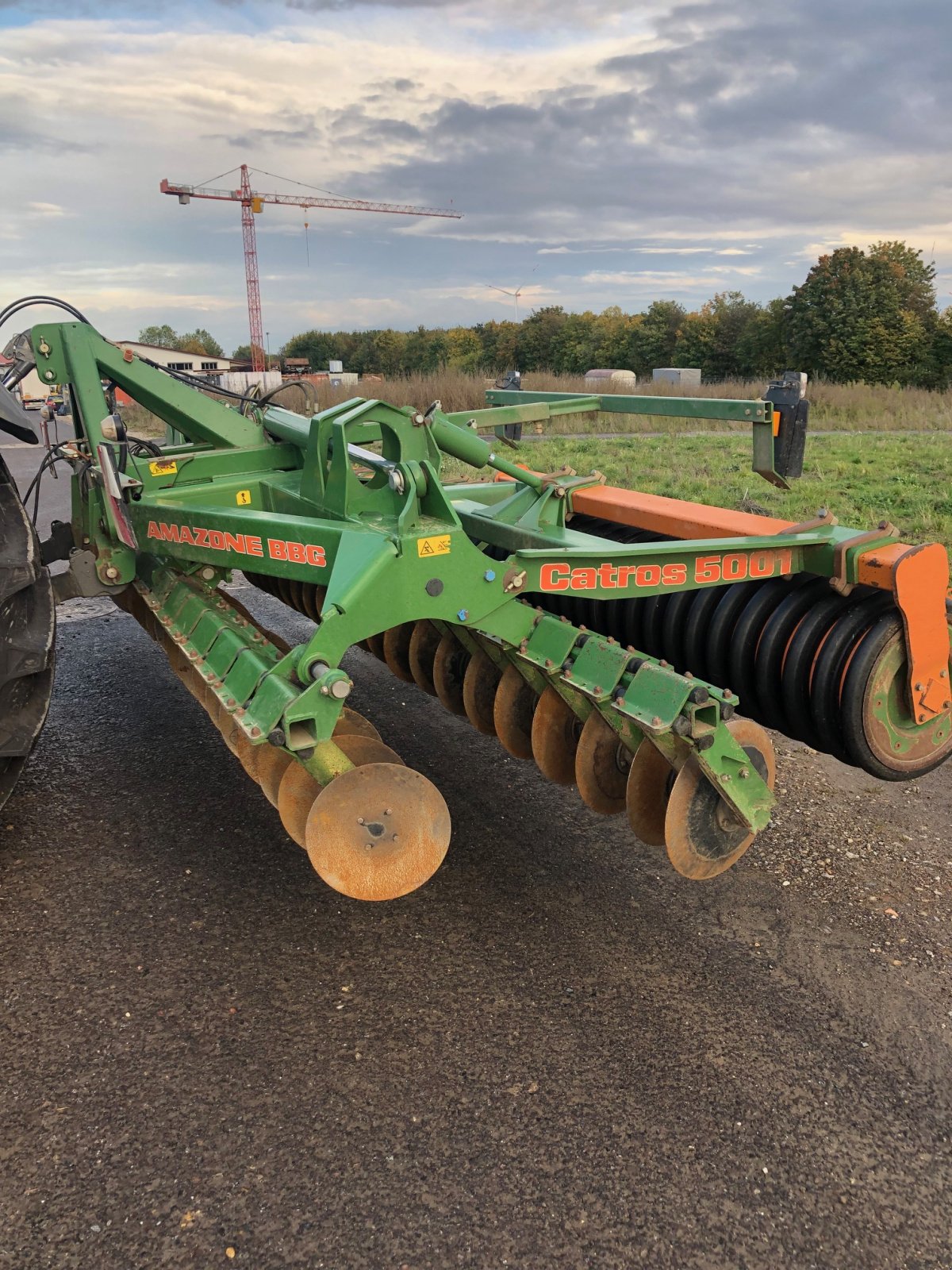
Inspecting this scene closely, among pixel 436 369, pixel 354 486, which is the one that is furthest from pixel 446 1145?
pixel 436 369

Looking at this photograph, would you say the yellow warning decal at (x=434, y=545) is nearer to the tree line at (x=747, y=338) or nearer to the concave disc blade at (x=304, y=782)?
the concave disc blade at (x=304, y=782)

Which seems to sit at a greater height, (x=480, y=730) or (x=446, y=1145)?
(x=480, y=730)

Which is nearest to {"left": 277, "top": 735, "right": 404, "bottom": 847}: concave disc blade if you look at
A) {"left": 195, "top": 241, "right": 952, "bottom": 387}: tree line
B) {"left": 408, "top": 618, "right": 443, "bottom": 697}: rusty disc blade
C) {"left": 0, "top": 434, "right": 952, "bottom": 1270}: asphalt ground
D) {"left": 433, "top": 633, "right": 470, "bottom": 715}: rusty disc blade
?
{"left": 0, "top": 434, "right": 952, "bottom": 1270}: asphalt ground

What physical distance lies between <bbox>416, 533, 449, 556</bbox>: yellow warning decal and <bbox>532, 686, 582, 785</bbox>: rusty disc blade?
1.97 feet

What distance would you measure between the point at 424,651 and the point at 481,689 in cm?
52

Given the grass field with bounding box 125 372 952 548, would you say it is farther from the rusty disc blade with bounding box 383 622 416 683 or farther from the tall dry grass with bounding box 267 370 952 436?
the rusty disc blade with bounding box 383 622 416 683

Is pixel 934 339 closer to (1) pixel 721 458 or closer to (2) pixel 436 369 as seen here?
(2) pixel 436 369

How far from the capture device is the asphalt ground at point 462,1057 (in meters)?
1.84

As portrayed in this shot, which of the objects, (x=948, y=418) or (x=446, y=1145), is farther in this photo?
(x=948, y=418)

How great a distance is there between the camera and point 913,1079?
2195 millimetres

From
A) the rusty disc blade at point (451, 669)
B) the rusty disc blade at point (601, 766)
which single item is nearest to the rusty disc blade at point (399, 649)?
the rusty disc blade at point (451, 669)

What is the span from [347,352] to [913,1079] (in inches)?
2376

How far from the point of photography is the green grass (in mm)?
8312

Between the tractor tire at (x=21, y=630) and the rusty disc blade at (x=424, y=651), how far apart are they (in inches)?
53.9
